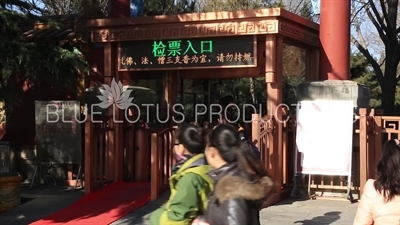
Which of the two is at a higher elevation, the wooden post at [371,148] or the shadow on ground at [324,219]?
the wooden post at [371,148]

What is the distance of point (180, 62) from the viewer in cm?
1021

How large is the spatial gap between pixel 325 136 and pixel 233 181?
19.9 feet

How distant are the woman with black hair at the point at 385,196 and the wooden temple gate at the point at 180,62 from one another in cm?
522

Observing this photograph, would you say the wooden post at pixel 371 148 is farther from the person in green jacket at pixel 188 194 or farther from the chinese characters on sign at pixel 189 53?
the person in green jacket at pixel 188 194

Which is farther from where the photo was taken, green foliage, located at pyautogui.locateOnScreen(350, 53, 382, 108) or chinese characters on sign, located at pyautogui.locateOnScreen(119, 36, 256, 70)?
green foliage, located at pyautogui.locateOnScreen(350, 53, 382, 108)

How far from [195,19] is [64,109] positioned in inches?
119

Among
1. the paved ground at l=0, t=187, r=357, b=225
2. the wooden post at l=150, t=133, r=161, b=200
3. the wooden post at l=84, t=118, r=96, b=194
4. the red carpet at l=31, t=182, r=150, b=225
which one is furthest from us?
the wooden post at l=84, t=118, r=96, b=194

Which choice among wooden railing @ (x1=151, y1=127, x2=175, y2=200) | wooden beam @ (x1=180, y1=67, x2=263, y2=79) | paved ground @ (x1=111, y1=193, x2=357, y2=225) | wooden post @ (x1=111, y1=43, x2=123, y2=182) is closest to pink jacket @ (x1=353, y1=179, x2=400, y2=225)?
paved ground @ (x1=111, y1=193, x2=357, y2=225)

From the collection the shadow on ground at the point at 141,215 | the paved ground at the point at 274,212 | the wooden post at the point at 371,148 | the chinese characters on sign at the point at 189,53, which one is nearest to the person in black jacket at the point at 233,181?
the paved ground at the point at 274,212

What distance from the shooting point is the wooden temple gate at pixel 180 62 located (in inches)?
376

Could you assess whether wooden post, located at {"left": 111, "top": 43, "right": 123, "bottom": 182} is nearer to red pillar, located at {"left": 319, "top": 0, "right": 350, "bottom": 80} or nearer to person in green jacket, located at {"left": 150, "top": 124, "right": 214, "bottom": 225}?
red pillar, located at {"left": 319, "top": 0, "right": 350, "bottom": 80}

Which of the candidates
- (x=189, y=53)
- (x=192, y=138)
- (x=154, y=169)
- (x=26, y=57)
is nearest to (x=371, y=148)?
(x=189, y=53)

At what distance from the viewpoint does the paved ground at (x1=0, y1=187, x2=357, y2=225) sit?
27.7ft

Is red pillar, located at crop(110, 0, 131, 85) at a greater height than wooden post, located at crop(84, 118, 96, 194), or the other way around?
red pillar, located at crop(110, 0, 131, 85)
